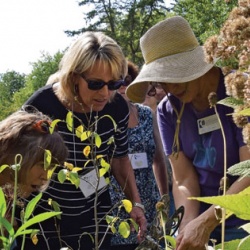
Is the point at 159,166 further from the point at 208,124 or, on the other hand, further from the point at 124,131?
the point at 208,124

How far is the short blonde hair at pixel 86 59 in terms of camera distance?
2363mm

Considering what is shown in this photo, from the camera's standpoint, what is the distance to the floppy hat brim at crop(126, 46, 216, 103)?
1.93m

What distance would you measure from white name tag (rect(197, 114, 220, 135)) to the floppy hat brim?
0.16m

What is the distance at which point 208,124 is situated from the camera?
78.8 inches

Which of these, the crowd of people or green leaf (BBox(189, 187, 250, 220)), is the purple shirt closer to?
the crowd of people

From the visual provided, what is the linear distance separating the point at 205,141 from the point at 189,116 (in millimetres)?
119

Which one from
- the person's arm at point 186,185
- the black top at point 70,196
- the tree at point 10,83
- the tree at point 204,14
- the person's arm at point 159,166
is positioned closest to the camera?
the person's arm at point 186,185

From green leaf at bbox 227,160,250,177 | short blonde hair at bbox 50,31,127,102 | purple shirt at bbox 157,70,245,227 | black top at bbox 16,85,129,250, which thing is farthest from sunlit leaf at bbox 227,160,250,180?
short blonde hair at bbox 50,31,127,102

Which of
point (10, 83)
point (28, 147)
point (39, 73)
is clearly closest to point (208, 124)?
point (28, 147)

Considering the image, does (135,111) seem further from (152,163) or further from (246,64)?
(246,64)

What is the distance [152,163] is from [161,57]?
4.45ft

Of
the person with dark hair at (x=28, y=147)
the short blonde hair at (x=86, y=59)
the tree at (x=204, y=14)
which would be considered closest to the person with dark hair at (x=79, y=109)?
the short blonde hair at (x=86, y=59)

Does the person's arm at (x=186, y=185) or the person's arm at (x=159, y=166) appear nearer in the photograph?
the person's arm at (x=186, y=185)

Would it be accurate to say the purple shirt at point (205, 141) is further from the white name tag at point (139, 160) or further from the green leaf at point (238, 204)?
the green leaf at point (238, 204)
